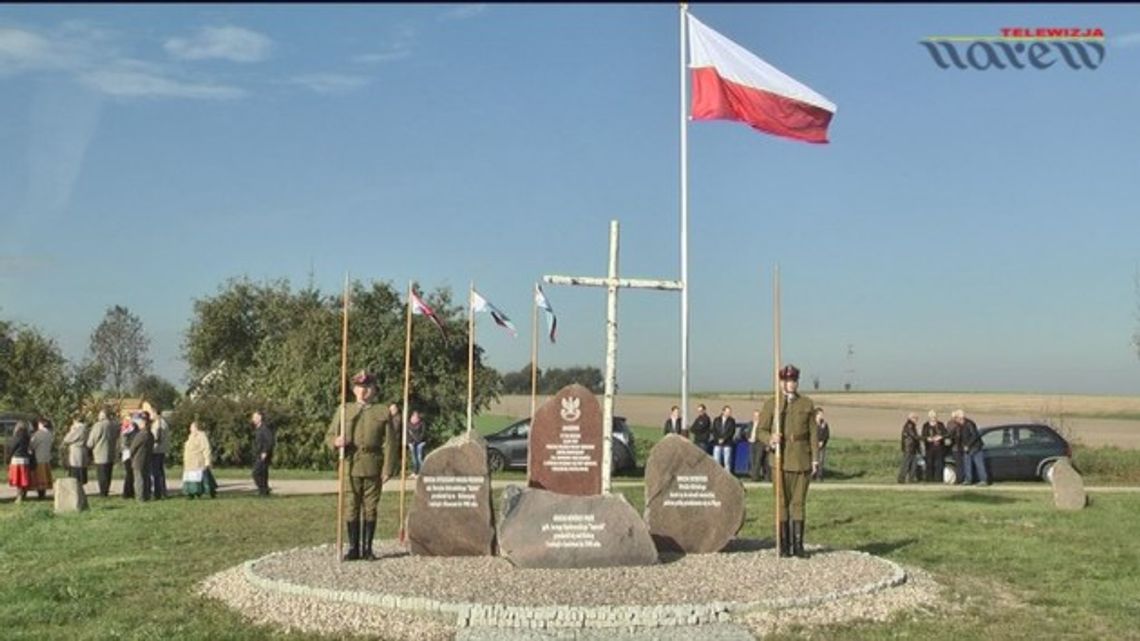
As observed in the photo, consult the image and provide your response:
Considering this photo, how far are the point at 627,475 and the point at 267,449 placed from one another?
9133mm

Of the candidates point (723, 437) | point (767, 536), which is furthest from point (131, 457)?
point (767, 536)

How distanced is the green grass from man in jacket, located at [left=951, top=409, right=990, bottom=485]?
2.85m

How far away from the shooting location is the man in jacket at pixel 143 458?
22.1 m

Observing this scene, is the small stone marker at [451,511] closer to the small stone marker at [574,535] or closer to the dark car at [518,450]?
the small stone marker at [574,535]

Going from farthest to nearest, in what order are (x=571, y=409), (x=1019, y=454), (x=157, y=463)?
(x=1019, y=454) < (x=157, y=463) < (x=571, y=409)

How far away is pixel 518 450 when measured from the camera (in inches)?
1166

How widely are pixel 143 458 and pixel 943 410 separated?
175 feet

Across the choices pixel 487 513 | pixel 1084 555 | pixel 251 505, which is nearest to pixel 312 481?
pixel 251 505

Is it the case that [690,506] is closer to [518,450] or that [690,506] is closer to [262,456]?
[262,456]

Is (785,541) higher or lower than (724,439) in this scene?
lower

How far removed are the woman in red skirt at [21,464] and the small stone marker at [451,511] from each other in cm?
1301

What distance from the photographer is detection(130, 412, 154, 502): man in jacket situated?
2211 centimetres

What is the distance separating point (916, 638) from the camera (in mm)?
9508

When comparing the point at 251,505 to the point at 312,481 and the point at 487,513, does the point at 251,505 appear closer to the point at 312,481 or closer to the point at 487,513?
the point at 312,481
